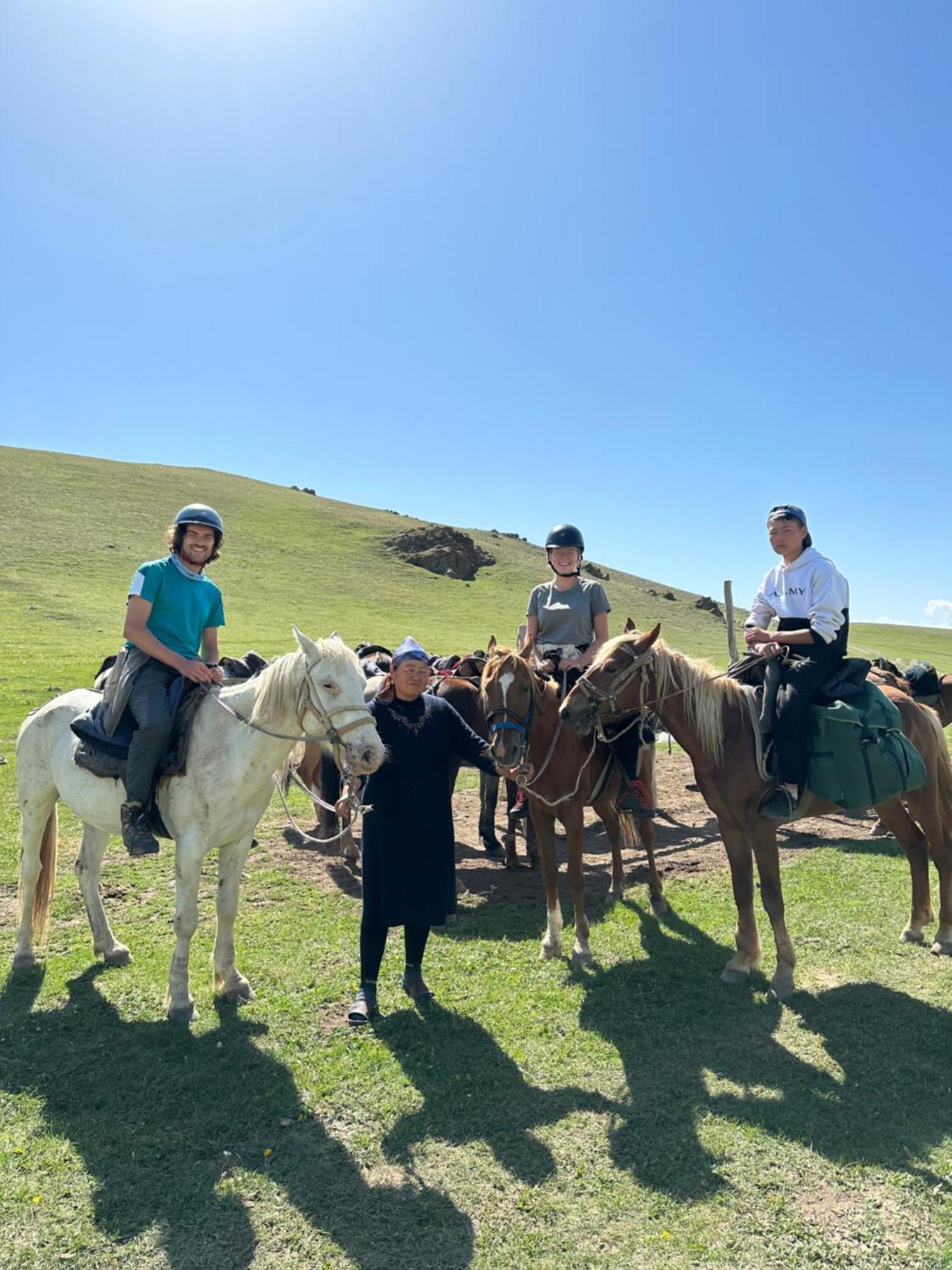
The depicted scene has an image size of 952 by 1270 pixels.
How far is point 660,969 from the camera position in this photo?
595 cm

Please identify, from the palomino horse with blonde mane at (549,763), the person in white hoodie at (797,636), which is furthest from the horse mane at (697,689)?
the palomino horse with blonde mane at (549,763)

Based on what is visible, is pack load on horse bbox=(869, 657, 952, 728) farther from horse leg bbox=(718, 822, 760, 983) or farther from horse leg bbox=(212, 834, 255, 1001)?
horse leg bbox=(212, 834, 255, 1001)

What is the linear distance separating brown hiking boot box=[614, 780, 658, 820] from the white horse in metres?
3.20

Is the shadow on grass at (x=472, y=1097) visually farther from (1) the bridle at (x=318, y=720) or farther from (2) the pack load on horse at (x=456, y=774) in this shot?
(2) the pack load on horse at (x=456, y=774)

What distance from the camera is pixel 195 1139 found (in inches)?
151

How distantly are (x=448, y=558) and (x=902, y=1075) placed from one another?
58.8 meters

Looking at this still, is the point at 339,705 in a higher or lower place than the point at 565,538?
lower

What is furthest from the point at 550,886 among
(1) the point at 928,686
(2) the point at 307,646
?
(1) the point at 928,686

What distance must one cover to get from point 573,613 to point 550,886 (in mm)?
2663

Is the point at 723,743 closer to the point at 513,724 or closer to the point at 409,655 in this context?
the point at 513,724

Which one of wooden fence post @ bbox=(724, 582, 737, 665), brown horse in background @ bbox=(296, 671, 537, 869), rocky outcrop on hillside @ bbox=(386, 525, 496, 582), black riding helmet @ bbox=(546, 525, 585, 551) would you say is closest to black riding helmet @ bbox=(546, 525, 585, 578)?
black riding helmet @ bbox=(546, 525, 585, 551)

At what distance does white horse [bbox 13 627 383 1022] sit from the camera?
462 centimetres

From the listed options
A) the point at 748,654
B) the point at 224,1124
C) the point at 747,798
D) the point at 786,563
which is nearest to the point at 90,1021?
the point at 224,1124

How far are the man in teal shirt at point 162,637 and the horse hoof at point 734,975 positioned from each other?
445cm
